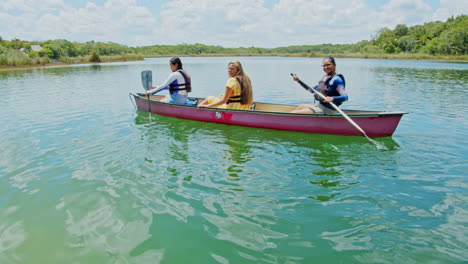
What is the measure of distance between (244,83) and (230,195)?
155 inches

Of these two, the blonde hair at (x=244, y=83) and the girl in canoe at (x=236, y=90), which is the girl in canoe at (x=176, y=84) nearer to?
the girl in canoe at (x=236, y=90)

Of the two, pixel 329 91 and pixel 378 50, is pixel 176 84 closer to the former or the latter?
pixel 329 91

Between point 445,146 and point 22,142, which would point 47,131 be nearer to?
point 22,142

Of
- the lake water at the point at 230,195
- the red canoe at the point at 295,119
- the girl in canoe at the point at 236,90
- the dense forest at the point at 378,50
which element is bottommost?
the lake water at the point at 230,195

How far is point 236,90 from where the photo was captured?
7.67 metres

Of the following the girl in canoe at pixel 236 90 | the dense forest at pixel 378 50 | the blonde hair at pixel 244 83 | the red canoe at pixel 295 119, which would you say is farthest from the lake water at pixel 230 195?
the dense forest at pixel 378 50

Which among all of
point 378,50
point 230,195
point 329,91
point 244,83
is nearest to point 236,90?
point 244,83

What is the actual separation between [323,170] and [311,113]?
216 centimetres

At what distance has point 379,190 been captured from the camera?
446cm

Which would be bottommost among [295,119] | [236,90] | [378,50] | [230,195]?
[230,195]

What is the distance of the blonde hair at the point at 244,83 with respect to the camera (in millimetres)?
7342

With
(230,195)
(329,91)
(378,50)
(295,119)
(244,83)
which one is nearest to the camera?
(230,195)

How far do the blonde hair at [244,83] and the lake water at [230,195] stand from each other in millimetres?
804

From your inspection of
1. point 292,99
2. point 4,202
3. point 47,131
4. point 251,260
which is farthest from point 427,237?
point 292,99
